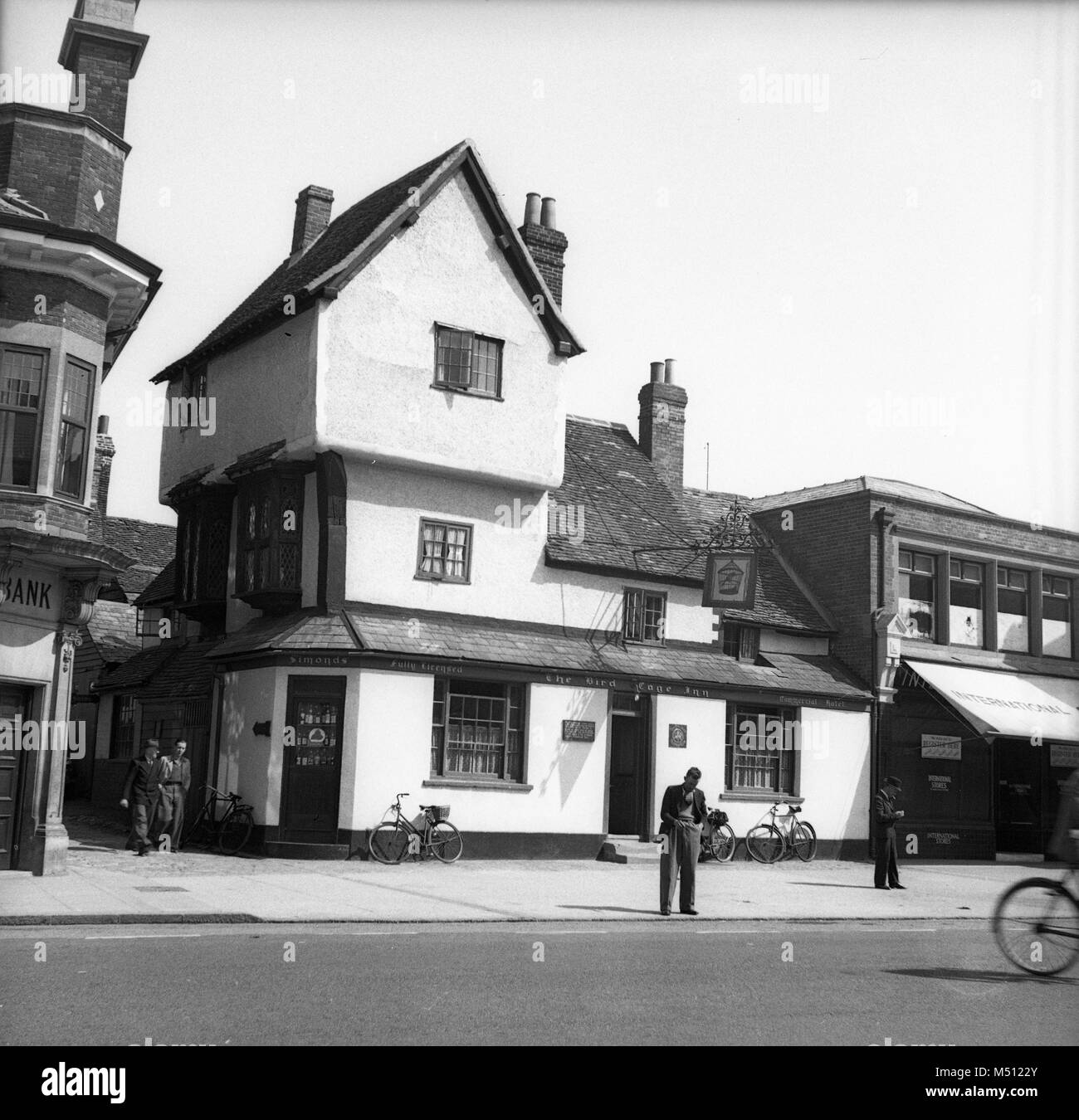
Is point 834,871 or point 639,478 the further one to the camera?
point 639,478

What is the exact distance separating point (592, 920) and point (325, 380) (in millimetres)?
11680

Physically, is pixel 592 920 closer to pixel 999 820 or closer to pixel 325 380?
pixel 325 380

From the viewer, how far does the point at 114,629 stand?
4031 centimetres

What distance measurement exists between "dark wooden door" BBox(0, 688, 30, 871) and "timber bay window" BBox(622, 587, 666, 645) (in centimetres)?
1307

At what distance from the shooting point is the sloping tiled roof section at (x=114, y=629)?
36.9 meters

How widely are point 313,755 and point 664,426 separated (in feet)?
44.4

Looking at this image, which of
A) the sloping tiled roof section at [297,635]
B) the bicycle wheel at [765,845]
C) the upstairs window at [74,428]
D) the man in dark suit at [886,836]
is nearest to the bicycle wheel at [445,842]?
the sloping tiled roof section at [297,635]

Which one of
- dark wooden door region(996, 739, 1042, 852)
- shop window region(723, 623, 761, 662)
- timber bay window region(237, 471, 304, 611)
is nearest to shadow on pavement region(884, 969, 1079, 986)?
timber bay window region(237, 471, 304, 611)

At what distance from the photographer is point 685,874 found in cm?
1738

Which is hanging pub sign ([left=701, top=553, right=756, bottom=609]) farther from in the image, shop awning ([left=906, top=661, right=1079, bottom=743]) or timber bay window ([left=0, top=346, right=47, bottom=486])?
timber bay window ([left=0, top=346, right=47, bottom=486])

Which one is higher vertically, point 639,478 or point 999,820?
point 639,478

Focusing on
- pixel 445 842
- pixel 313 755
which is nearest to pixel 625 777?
pixel 445 842
